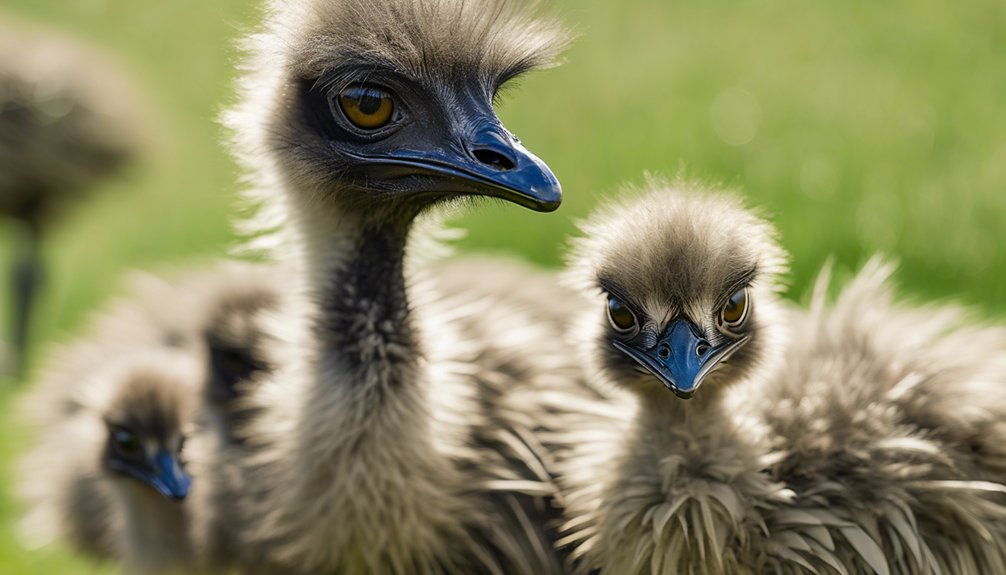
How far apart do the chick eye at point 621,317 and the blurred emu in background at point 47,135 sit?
12.8 ft

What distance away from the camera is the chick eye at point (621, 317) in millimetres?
3457

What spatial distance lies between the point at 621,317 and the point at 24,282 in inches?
167

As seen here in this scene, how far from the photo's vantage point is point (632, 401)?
3.76 metres

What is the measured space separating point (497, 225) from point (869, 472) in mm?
3916

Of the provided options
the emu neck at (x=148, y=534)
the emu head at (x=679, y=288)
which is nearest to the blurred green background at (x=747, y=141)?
the emu neck at (x=148, y=534)

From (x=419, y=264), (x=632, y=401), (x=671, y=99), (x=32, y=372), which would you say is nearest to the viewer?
(x=632, y=401)

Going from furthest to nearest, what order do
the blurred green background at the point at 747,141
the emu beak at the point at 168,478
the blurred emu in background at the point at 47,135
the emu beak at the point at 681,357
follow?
1. the blurred emu in background at the point at 47,135
2. the blurred green background at the point at 747,141
3. the emu beak at the point at 168,478
4. the emu beak at the point at 681,357

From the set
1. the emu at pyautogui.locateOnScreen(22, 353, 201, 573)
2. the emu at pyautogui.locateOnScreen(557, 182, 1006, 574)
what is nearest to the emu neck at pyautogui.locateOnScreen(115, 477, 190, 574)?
the emu at pyautogui.locateOnScreen(22, 353, 201, 573)

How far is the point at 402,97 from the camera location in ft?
11.9

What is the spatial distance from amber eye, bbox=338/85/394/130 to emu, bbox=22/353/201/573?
1123mm

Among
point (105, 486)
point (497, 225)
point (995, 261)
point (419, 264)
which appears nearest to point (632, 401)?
point (419, 264)

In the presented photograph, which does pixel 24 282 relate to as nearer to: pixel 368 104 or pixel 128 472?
pixel 128 472

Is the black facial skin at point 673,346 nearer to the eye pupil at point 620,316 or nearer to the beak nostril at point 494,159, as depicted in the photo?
the eye pupil at point 620,316

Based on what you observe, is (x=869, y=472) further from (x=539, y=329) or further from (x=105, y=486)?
(x=105, y=486)
